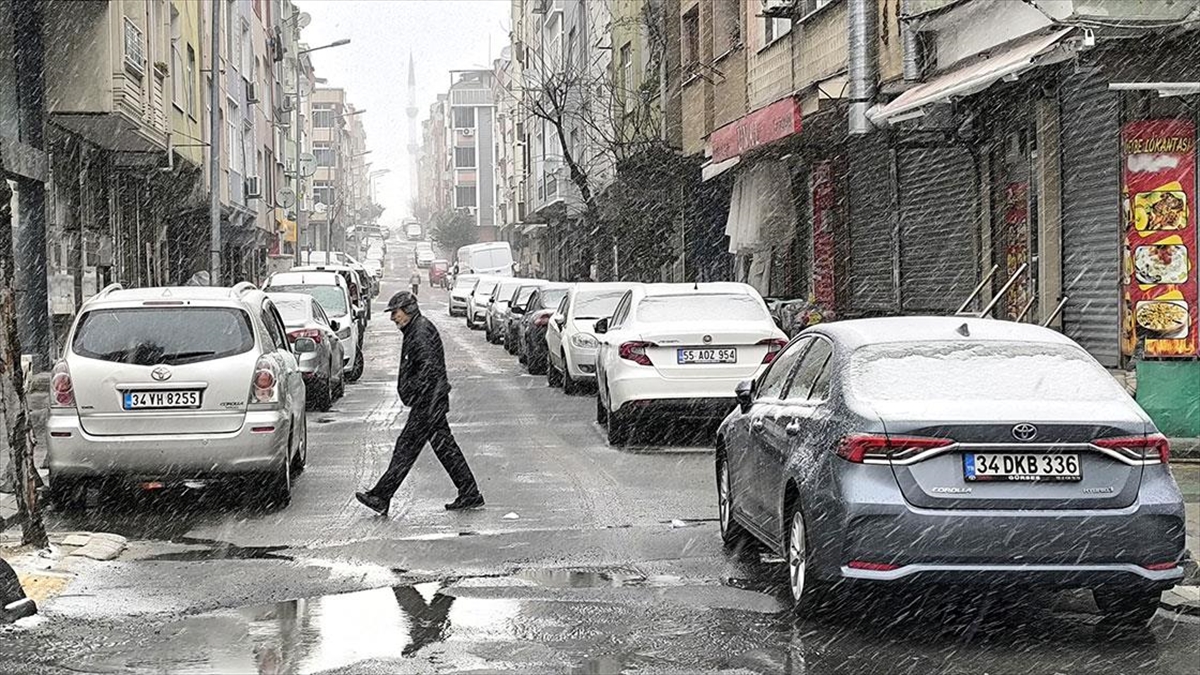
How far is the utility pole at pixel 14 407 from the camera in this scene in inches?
374

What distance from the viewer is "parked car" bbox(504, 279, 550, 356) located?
3148 cm

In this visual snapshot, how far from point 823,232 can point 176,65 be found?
15237 millimetres

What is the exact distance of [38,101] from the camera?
23547mm

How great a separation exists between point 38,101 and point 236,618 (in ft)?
57.8

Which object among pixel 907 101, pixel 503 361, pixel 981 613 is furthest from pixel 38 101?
pixel 981 613

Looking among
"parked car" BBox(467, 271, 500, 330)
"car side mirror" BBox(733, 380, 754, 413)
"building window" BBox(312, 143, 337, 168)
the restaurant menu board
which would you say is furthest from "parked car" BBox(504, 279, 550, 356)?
"building window" BBox(312, 143, 337, 168)

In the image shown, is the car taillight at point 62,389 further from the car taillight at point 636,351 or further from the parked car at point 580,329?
the parked car at point 580,329

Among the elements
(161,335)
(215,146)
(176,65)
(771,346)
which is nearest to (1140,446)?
(161,335)

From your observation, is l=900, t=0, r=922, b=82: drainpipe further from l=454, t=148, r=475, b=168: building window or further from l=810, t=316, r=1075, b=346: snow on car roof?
l=454, t=148, r=475, b=168: building window

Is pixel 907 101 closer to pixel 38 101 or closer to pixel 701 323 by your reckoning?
pixel 701 323

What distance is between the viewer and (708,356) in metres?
15.4

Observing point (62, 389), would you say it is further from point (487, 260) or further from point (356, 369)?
point (487, 260)

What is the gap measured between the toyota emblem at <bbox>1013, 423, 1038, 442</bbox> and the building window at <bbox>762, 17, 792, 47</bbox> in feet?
60.5

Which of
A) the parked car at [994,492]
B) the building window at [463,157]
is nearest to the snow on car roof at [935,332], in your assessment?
the parked car at [994,492]
